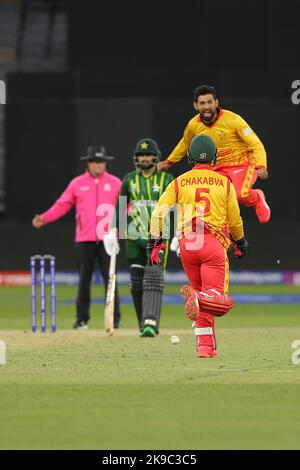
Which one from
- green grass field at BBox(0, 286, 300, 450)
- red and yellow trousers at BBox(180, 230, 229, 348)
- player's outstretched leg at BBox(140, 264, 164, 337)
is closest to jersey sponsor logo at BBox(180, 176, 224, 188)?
red and yellow trousers at BBox(180, 230, 229, 348)

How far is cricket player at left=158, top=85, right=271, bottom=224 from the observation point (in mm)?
13422

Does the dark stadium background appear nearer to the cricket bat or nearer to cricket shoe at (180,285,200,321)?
the cricket bat

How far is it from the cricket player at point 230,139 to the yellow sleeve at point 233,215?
1206 millimetres

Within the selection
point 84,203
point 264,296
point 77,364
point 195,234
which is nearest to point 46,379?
point 77,364

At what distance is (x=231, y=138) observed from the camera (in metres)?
13.6

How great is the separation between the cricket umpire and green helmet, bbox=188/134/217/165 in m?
4.72

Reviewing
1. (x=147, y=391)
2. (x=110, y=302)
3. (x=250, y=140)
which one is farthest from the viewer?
(x=110, y=302)

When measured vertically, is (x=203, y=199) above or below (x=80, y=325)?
below

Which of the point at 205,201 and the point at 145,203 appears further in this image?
the point at 145,203

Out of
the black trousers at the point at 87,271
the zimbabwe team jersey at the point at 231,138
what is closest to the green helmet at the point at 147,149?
the zimbabwe team jersey at the point at 231,138

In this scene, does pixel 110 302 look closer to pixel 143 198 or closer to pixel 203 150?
pixel 143 198

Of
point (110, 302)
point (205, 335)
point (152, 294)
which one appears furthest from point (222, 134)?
point (110, 302)

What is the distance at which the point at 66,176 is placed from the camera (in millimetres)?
24578

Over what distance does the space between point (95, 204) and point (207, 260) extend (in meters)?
5.14
